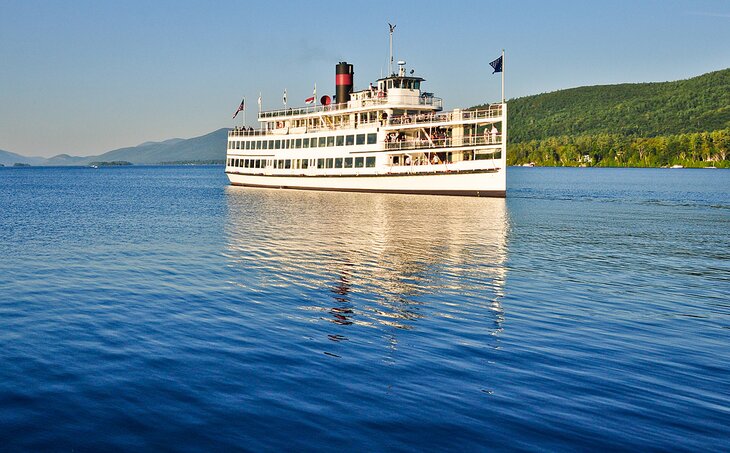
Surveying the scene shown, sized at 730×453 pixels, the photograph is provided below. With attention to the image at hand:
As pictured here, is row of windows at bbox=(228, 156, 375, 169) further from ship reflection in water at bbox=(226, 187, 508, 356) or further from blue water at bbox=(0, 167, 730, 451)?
blue water at bbox=(0, 167, 730, 451)

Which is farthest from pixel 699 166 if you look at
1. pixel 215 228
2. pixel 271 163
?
pixel 215 228

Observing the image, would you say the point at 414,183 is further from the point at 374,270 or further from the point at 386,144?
the point at 374,270

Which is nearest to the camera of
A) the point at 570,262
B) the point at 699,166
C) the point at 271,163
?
the point at 570,262

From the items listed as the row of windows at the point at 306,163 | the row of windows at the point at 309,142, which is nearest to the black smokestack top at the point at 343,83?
the row of windows at the point at 309,142

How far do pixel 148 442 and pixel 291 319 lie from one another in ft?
22.8

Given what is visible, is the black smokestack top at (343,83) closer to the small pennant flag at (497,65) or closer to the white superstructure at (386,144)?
the white superstructure at (386,144)

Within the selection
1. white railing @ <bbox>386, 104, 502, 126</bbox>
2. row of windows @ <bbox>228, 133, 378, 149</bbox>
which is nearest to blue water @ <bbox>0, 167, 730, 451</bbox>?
white railing @ <bbox>386, 104, 502, 126</bbox>

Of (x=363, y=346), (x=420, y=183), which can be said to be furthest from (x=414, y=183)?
(x=363, y=346)

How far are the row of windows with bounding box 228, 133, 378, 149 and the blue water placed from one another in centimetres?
3925

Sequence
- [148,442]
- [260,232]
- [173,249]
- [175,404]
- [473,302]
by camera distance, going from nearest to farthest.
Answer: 1. [148,442]
2. [175,404]
3. [473,302]
4. [173,249]
5. [260,232]

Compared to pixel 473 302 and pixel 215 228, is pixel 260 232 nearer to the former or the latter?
pixel 215 228

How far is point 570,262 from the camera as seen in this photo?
2462cm

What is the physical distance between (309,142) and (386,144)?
13279mm

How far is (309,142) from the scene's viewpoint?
75.6 meters
